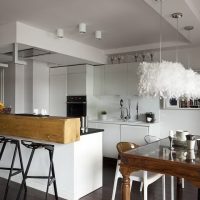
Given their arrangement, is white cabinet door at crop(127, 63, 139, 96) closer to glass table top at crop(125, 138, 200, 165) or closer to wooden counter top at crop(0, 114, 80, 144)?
wooden counter top at crop(0, 114, 80, 144)

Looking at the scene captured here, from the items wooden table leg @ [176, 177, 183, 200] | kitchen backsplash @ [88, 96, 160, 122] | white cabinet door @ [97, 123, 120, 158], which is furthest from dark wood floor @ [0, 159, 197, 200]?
kitchen backsplash @ [88, 96, 160, 122]

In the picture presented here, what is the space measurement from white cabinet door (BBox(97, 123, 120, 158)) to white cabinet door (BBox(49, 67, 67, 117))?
130 centimetres

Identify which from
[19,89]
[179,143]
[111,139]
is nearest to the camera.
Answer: [179,143]

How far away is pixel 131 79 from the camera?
18.0ft

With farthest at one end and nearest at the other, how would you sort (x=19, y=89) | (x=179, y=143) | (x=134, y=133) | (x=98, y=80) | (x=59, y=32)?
1. (x=98, y=80)
2. (x=19, y=89)
3. (x=134, y=133)
4. (x=59, y=32)
5. (x=179, y=143)

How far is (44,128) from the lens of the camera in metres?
3.30

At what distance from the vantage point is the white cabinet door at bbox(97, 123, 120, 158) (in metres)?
5.36

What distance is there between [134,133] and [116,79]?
1376 mm

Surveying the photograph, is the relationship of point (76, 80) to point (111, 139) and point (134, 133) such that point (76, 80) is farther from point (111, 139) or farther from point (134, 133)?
point (134, 133)

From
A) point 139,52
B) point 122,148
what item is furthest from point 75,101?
point 122,148

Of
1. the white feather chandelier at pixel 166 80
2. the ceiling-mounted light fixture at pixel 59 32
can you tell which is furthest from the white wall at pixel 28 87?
the white feather chandelier at pixel 166 80

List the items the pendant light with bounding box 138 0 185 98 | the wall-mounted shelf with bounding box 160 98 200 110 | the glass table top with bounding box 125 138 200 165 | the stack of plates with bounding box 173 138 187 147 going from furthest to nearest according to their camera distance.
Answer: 1. the wall-mounted shelf with bounding box 160 98 200 110
2. the stack of plates with bounding box 173 138 187 147
3. the pendant light with bounding box 138 0 185 98
4. the glass table top with bounding box 125 138 200 165

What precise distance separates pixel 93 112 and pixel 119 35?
7.15 feet

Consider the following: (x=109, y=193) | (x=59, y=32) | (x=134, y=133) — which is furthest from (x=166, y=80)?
(x=134, y=133)
